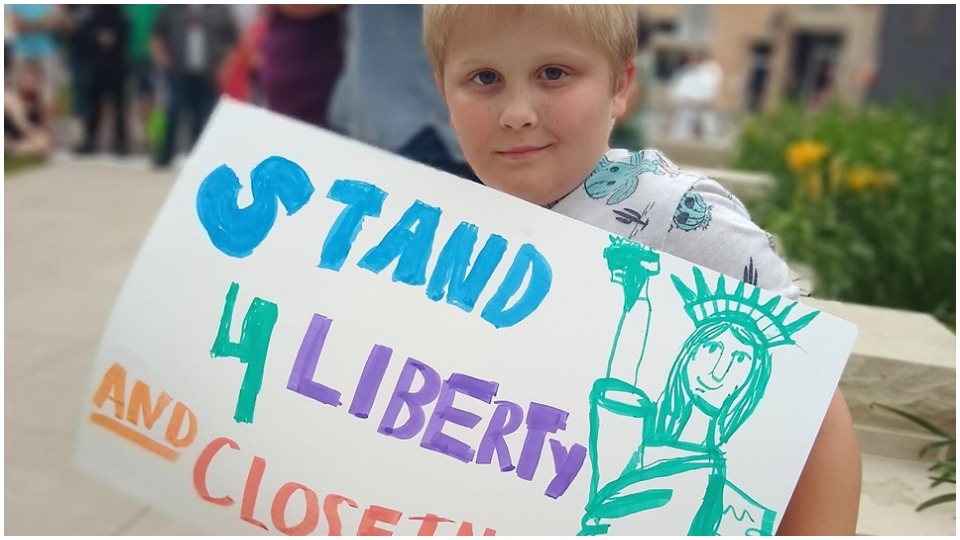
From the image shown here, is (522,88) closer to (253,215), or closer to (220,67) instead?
(253,215)

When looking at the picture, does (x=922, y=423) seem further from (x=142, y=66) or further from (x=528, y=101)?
(x=142, y=66)

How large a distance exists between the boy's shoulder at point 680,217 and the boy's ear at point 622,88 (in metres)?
0.09

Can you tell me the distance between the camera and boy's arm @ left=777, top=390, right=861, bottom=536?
1.29m

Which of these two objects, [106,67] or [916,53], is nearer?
[916,53]

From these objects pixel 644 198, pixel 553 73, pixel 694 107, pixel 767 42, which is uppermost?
pixel 767 42

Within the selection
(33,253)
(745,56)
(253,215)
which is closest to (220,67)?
(33,253)

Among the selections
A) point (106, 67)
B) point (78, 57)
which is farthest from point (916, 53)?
point (78, 57)

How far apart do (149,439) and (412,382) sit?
411 millimetres

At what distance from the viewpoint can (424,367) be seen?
52.6 inches

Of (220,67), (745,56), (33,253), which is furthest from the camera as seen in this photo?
(745,56)

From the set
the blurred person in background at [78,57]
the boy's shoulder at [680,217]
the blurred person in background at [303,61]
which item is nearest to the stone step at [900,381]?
the boy's shoulder at [680,217]

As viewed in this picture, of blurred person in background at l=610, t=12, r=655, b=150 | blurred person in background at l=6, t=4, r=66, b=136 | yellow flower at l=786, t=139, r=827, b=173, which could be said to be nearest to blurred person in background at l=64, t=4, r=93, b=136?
blurred person in background at l=6, t=4, r=66, b=136

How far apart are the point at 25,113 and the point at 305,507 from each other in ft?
27.3

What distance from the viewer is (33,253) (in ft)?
16.1
